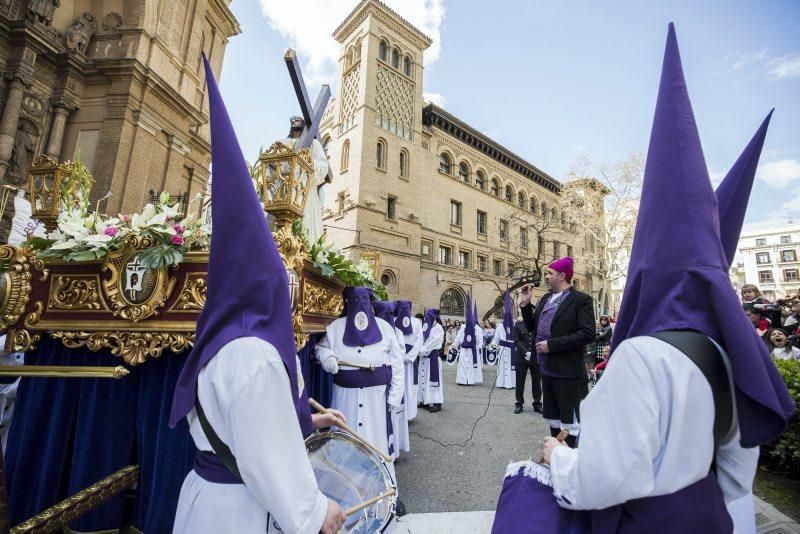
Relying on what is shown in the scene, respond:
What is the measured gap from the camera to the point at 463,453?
5.16 meters

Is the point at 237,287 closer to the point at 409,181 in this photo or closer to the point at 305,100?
the point at 305,100

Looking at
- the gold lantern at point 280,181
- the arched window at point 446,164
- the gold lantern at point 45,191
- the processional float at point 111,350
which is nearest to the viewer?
the processional float at point 111,350

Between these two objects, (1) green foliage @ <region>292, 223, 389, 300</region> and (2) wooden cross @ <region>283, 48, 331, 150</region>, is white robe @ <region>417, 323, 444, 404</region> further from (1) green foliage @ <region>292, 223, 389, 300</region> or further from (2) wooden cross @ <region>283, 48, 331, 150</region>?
(2) wooden cross @ <region>283, 48, 331, 150</region>

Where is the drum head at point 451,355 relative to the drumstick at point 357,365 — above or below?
below

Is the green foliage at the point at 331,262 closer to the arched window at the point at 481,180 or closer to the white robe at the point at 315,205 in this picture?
the white robe at the point at 315,205

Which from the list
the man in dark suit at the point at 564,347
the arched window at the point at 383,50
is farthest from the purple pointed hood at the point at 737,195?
the arched window at the point at 383,50

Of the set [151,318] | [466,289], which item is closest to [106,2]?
[151,318]

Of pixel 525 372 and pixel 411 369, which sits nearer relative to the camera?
pixel 411 369

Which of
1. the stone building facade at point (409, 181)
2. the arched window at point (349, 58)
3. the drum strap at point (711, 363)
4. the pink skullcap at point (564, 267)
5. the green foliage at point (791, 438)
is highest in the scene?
the arched window at point (349, 58)

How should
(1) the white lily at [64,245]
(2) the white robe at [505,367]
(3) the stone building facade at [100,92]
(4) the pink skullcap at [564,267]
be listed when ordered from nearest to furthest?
(1) the white lily at [64,245]
(4) the pink skullcap at [564,267]
(3) the stone building facade at [100,92]
(2) the white robe at [505,367]

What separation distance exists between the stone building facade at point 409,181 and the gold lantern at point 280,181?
17965mm

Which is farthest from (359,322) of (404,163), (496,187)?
(496,187)

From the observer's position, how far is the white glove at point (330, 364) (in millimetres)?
3770

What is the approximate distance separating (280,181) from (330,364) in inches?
75.8
